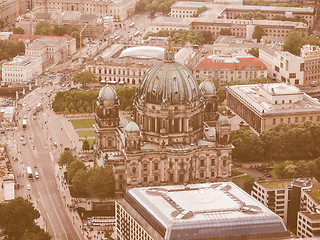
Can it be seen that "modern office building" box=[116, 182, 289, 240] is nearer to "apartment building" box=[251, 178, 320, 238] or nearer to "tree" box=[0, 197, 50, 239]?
"apartment building" box=[251, 178, 320, 238]

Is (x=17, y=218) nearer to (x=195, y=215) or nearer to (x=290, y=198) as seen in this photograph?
(x=195, y=215)

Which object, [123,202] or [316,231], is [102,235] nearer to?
[123,202]

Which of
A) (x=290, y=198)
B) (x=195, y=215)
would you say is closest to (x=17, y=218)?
(x=195, y=215)

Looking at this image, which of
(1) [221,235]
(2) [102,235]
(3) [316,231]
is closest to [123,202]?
(2) [102,235]

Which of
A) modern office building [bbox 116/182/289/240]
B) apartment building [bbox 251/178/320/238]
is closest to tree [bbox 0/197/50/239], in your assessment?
modern office building [bbox 116/182/289/240]

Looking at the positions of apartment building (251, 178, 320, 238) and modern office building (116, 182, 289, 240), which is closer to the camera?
modern office building (116, 182, 289, 240)

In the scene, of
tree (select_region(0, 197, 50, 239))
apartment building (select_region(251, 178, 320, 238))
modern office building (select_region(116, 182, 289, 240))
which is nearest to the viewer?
modern office building (select_region(116, 182, 289, 240))
